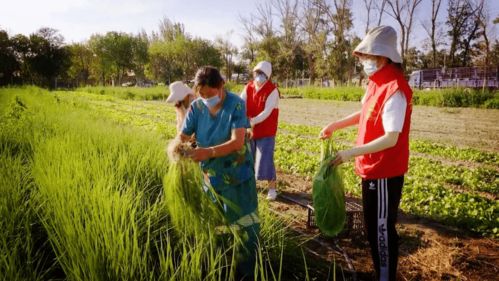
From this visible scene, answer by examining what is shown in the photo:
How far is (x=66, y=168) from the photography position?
106 inches

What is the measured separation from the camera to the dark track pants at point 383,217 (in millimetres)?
2023

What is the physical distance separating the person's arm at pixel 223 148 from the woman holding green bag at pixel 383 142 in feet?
1.83

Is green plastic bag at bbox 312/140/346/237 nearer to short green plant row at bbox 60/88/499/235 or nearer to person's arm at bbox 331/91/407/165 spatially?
person's arm at bbox 331/91/407/165

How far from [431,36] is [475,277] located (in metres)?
38.0

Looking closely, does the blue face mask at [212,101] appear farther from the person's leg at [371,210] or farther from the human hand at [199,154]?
the person's leg at [371,210]

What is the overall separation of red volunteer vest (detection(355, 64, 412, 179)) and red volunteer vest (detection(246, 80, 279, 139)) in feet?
7.00

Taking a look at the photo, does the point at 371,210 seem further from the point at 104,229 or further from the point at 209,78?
the point at 104,229

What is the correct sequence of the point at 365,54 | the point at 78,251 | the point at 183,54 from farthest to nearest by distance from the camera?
the point at 183,54
the point at 365,54
the point at 78,251

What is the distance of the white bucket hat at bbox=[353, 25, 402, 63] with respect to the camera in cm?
192

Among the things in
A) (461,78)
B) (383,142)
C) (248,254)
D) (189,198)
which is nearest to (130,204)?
(189,198)

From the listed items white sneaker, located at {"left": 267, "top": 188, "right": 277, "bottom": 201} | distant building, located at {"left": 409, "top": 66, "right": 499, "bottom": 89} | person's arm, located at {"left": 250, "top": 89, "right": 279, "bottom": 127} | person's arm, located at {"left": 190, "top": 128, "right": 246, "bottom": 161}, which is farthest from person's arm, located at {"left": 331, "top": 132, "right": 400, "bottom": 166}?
distant building, located at {"left": 409, "top": 66, "right": 499, "bottom": 89}

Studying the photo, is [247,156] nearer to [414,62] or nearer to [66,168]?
[66,168]

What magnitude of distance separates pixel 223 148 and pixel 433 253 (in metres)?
2.15

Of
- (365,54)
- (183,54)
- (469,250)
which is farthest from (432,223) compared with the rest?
(183,54)
